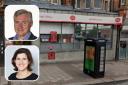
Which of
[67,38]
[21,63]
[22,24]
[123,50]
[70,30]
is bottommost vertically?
[123,50]

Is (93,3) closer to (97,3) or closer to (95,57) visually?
(97,3)

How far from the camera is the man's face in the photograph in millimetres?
2480

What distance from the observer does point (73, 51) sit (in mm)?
14883

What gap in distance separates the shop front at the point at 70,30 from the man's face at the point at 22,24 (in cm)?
1055

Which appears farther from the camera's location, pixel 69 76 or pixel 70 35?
pixel 70 35

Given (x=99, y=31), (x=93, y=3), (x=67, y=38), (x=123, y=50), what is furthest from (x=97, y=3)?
(x=123, y=50)

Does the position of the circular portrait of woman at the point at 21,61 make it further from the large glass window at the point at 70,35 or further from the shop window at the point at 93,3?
the shop window at the point at 93,3

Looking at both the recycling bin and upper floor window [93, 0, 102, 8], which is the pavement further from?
upper floor window [93, 0, 102, 8]

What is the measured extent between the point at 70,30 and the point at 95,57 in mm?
4424

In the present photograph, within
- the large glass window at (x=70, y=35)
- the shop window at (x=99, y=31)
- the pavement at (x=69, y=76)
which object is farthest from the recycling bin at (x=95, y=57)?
the shop window at (x=99, y=31)

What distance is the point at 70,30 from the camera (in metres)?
14.8

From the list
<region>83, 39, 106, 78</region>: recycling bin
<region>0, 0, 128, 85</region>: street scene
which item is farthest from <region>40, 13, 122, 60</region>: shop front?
<region>83, 39, 106, 78</region>: recycling bin

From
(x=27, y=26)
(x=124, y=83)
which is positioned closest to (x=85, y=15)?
(x=124, y=83)

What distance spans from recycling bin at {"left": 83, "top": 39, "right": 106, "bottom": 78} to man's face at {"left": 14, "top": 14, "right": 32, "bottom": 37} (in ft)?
27.4
